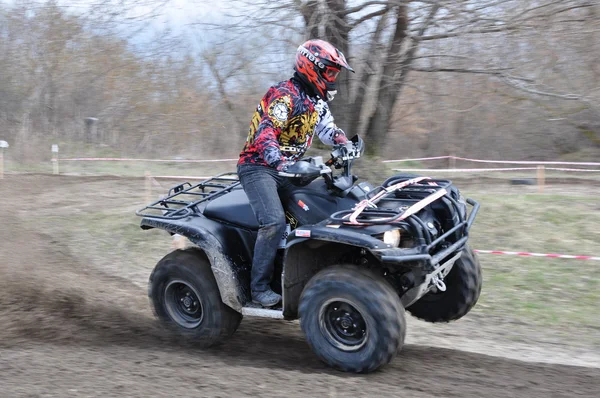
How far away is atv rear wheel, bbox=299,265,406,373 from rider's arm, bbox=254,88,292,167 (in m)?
1.09

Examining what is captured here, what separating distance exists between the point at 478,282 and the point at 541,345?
103 cm

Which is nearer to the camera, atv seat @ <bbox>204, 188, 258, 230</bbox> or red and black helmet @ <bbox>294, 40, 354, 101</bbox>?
red and black helmet @ <bbox>294, 40, 354, 101</bbox>

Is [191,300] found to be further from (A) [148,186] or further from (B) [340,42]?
(A) [148,186]

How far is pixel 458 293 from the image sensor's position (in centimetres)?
549

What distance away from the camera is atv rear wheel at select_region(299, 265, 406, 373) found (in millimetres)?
4449

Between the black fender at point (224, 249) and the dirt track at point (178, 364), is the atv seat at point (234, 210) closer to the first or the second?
the black fender at point (224, 249)

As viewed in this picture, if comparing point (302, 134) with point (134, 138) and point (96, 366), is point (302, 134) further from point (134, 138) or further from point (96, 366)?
point (134, 138)

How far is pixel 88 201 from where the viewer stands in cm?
1419

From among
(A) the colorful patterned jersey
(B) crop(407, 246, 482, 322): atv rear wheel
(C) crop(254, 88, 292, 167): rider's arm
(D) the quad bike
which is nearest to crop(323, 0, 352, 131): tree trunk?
(A) the colorful patterned jersey

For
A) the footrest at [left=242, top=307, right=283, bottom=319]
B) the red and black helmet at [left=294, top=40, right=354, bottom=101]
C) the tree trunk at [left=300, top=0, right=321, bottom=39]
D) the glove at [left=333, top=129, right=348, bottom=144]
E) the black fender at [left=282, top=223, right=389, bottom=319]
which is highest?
the tree trunk at [left=300, top=0, right=321, bottom=39]

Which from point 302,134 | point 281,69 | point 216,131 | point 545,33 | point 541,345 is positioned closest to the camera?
point 302,134

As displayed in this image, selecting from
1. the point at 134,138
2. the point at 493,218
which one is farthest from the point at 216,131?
the point at 493,218

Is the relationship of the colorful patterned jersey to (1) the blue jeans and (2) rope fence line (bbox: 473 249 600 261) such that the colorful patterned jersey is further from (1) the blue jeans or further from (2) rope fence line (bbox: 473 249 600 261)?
(2) rope fence line (bbox: 473 249 600 261)

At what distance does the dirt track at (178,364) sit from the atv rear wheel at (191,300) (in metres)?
0.18
